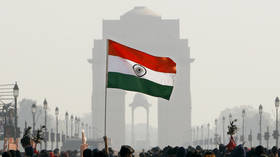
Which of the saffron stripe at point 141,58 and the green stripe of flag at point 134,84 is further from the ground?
the saffron stripe at point 141,58

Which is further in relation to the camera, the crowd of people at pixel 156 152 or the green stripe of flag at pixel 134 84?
the green stripe of flag at pixel 134 84

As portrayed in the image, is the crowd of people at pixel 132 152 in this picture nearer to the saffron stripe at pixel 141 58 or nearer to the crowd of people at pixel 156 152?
the crowd of people at pixel 156 152

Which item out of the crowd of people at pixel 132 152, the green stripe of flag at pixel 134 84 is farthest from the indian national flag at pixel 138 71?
the crowd of people at pixel 132 152

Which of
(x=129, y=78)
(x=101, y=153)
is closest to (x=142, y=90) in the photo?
(x=129, y=78)

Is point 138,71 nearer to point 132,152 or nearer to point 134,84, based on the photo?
point 134,84

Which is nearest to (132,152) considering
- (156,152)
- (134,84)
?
(134,84)

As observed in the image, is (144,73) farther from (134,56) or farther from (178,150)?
(178,150)

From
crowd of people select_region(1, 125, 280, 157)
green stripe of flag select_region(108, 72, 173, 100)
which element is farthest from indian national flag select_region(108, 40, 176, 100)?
crowd of people select_region(1, 125, 280, 157)
